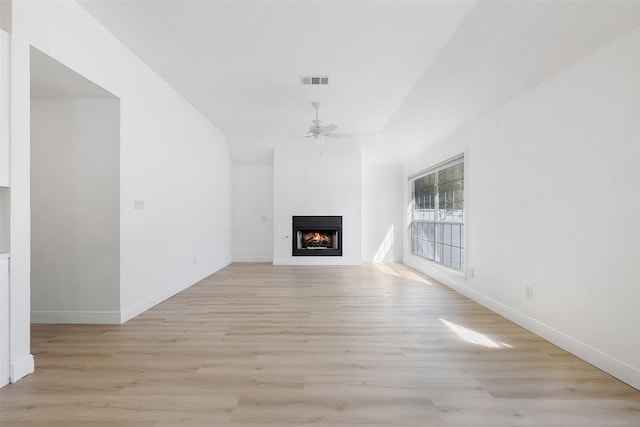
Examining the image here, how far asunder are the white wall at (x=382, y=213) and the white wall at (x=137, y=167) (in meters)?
3.40

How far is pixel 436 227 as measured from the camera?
570cm

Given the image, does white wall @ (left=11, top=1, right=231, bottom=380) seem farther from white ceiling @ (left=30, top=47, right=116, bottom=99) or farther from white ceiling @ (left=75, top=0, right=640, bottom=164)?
white ceiling @ (left=75, top=0, right=640, bottom=164)

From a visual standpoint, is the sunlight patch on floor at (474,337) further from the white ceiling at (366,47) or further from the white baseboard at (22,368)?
the white baseboard at (22,368)

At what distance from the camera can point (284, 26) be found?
2.63 m

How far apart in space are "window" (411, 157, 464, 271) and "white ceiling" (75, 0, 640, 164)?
0.99 meters

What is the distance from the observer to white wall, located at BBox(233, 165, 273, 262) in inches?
284

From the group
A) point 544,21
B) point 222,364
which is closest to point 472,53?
point 544,21

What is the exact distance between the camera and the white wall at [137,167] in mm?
1972

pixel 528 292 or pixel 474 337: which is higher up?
pixel 528 292

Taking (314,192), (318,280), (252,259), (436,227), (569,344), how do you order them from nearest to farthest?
1. (569,344)
2. (318,280)
3. (436,227)
4. (314,192)
5. (252,259)

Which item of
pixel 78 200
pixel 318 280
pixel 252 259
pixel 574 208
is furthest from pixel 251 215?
pixel 574 208

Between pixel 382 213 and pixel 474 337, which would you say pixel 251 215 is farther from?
pixel 474 337

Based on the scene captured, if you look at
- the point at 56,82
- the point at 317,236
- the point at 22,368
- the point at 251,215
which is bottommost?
the point at 22,368

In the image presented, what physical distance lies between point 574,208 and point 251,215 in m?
6.04
